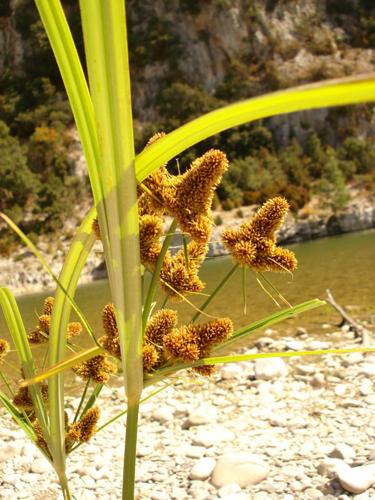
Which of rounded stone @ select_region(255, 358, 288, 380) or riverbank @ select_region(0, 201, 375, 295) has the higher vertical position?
riverbank @ select_region(0, 201, 375, 295)

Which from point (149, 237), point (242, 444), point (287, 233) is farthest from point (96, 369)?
point (287, 233)

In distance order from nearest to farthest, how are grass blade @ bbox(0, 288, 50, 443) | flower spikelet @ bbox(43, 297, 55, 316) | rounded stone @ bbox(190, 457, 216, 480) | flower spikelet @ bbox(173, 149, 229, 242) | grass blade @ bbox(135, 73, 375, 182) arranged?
grass blade @ bbox(135, 73, 375, 182), flower spikelet @ bbox(173, 149, 229, 242), grass blade @ bbox(0, 288, 50, 443), flower spikelet @ bbox(43, 297, 55, 316), rounded stone @ bbox(190, 457, 216, 480)

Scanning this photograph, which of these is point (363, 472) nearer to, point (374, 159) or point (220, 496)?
point (220, 496)

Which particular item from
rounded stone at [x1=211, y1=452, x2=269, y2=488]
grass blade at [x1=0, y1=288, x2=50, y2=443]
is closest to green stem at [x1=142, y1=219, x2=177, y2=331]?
grass blade at [x1=0, y1=288, x2=50, y2=443]

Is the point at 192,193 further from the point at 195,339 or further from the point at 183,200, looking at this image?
the point at 195,339

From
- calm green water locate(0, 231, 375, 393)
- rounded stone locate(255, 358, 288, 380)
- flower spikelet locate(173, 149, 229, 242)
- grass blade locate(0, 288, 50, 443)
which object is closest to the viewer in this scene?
flower spikelet locate(173, 149, 229, 242)

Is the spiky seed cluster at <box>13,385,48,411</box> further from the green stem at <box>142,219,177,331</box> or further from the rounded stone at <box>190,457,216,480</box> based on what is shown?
the rounded stone at <box>190,457,216,480</box>

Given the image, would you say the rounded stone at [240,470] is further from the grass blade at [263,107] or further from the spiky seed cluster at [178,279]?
the grass blade at [263,107]
